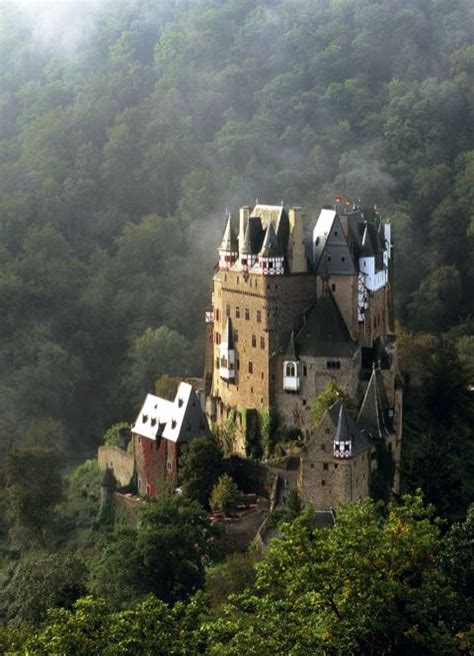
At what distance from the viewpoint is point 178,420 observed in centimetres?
7250

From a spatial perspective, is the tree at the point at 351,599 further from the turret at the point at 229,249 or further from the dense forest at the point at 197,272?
the turret at the point at 229,249

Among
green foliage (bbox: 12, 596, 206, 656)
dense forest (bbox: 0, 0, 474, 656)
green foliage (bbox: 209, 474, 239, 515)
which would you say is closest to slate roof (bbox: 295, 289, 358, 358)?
dense forest (bbox: 0, 0, 474, 656)

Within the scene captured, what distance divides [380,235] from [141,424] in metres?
13.4

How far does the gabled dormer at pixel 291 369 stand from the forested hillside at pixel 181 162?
85.4 ft

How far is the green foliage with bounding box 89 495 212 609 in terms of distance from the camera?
6469cm

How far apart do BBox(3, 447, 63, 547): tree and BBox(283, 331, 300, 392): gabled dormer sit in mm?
12554

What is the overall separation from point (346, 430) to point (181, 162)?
77.5 metres

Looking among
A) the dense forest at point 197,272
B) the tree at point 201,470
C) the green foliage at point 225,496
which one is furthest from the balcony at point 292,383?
the dense forest at point 197,272

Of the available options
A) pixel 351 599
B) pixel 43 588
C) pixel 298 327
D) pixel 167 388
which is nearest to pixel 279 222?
pixel 298 327

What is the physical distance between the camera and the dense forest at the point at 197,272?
49.8 meters

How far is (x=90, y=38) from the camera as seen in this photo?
547ft

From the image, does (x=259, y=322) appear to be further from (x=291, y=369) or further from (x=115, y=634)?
(x=115, y=634)

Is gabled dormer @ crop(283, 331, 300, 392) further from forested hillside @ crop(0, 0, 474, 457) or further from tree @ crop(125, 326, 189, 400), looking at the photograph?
tree @ crop(125, 326, 189, 400)

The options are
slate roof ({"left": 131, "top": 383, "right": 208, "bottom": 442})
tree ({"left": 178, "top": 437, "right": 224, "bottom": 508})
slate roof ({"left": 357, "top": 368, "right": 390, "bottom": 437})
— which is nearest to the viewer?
tree ({"left": 178, "top": 437, "right": 224, "bottom": 508})
